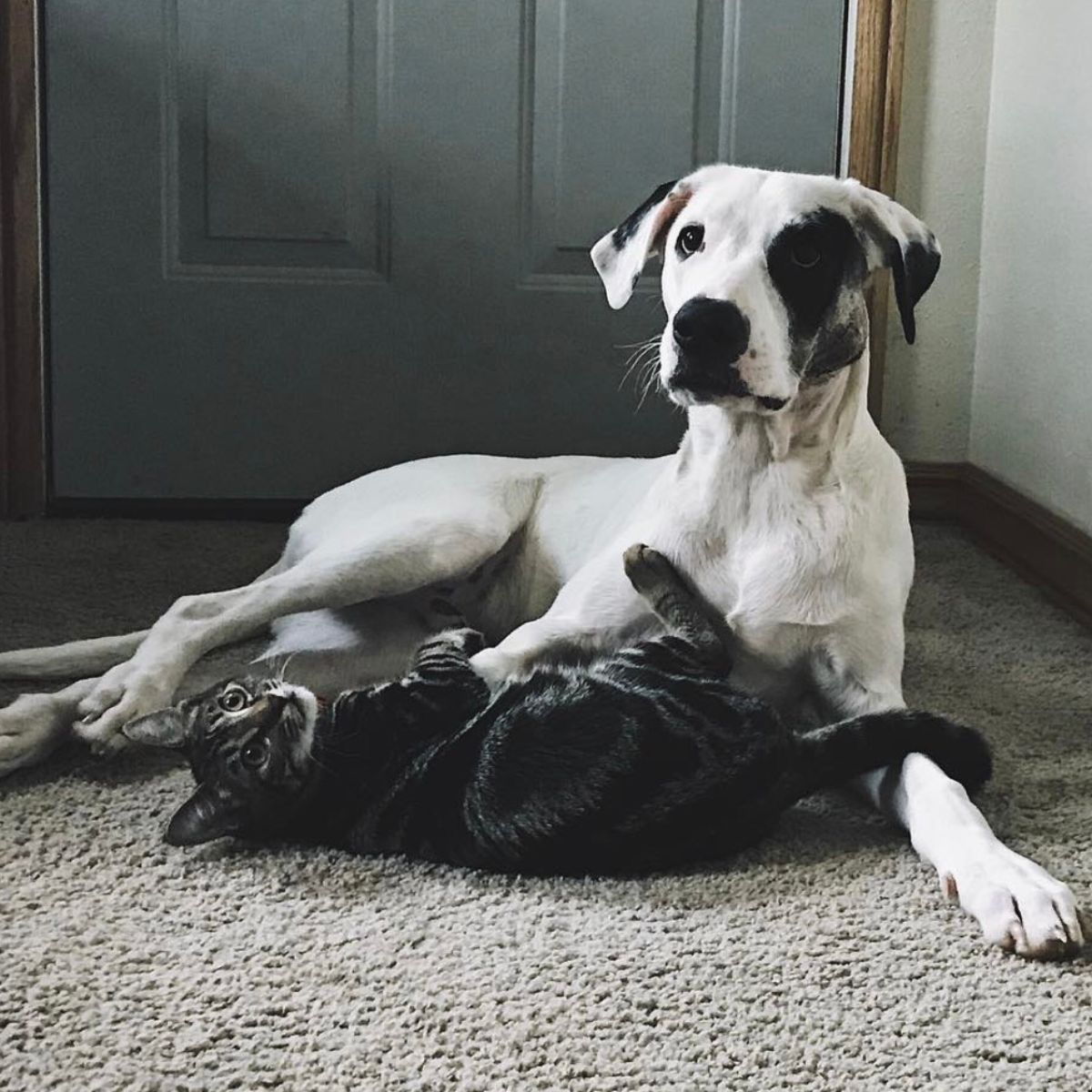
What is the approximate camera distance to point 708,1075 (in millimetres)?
1197

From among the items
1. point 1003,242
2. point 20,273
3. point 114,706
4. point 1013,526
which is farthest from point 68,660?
point 1003,242

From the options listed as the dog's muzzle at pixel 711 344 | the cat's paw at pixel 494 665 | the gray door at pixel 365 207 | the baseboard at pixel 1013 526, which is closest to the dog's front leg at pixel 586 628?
the cat's paw at pixel 494 665

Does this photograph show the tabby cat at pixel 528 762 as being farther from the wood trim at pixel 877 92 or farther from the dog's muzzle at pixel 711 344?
the wood trim at pixel 877 92

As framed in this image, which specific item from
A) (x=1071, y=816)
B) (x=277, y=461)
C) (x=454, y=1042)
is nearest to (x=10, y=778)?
(x=454, y=1042)

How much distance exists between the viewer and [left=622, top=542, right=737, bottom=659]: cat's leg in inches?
70.9

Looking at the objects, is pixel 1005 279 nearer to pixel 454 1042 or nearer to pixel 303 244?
pixel 303 244

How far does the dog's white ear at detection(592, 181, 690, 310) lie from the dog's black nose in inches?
10.0

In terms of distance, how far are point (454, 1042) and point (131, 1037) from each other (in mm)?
249

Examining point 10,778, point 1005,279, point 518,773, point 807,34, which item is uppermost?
point 807,34

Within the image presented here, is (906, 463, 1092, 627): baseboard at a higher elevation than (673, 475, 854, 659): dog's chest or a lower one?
lower

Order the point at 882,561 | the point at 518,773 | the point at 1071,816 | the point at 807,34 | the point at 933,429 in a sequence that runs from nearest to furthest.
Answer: the point at 518,773, the point at 1071,816, the point at 882,561, the point at 807,34, the point at 933,429

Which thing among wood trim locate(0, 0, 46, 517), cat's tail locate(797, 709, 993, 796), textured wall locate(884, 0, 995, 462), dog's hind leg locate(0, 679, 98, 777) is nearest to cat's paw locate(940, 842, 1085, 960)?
cat's tail locate(797, 709, 993, 796)

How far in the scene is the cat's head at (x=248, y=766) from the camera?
1.58 m

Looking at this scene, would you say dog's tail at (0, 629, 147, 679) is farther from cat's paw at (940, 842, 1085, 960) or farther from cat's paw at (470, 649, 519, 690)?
cat's paw at (940, 842, 1085, 960)
